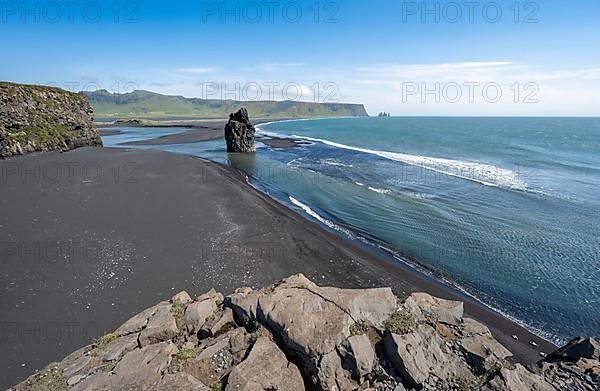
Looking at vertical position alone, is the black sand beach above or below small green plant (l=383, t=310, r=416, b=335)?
below

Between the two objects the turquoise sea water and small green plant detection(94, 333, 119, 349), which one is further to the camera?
the turquoise sea water

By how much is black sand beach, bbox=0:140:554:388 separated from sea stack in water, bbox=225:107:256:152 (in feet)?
106

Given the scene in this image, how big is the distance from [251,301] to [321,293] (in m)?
2.07

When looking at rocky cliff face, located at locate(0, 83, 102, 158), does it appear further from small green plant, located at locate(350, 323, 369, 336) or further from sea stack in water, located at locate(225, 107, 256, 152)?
small green plant, located at locate(350, 323, 369, 336)

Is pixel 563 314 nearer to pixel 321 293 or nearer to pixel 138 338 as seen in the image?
pixel 321 293

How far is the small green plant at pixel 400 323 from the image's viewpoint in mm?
7699

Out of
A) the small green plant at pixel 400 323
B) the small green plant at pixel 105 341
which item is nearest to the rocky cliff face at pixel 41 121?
the small green plant at pixel 105 341

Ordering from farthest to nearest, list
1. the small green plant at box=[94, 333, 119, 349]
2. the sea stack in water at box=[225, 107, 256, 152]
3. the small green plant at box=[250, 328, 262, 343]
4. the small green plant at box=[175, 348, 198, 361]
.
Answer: the sea stack in water at box=[225, 107, 256, 152]
the small green plant at box=[94, 333, 119, 349]
the small green plant at box=[250, 328, 262, 343]
the small green plant at box=[175, 348, 198, 361]

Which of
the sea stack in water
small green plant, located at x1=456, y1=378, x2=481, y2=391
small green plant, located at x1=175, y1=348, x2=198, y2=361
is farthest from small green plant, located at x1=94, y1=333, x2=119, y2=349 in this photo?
the sea stack in water

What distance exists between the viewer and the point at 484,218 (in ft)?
87.8

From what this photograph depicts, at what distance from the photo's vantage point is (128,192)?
91.6ft

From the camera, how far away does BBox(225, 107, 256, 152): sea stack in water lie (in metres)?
60.4

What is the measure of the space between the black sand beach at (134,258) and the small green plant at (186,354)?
607cm

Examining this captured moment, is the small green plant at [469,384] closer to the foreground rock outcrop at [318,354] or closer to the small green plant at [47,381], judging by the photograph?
the foreground rock outcrop at [318,354]
